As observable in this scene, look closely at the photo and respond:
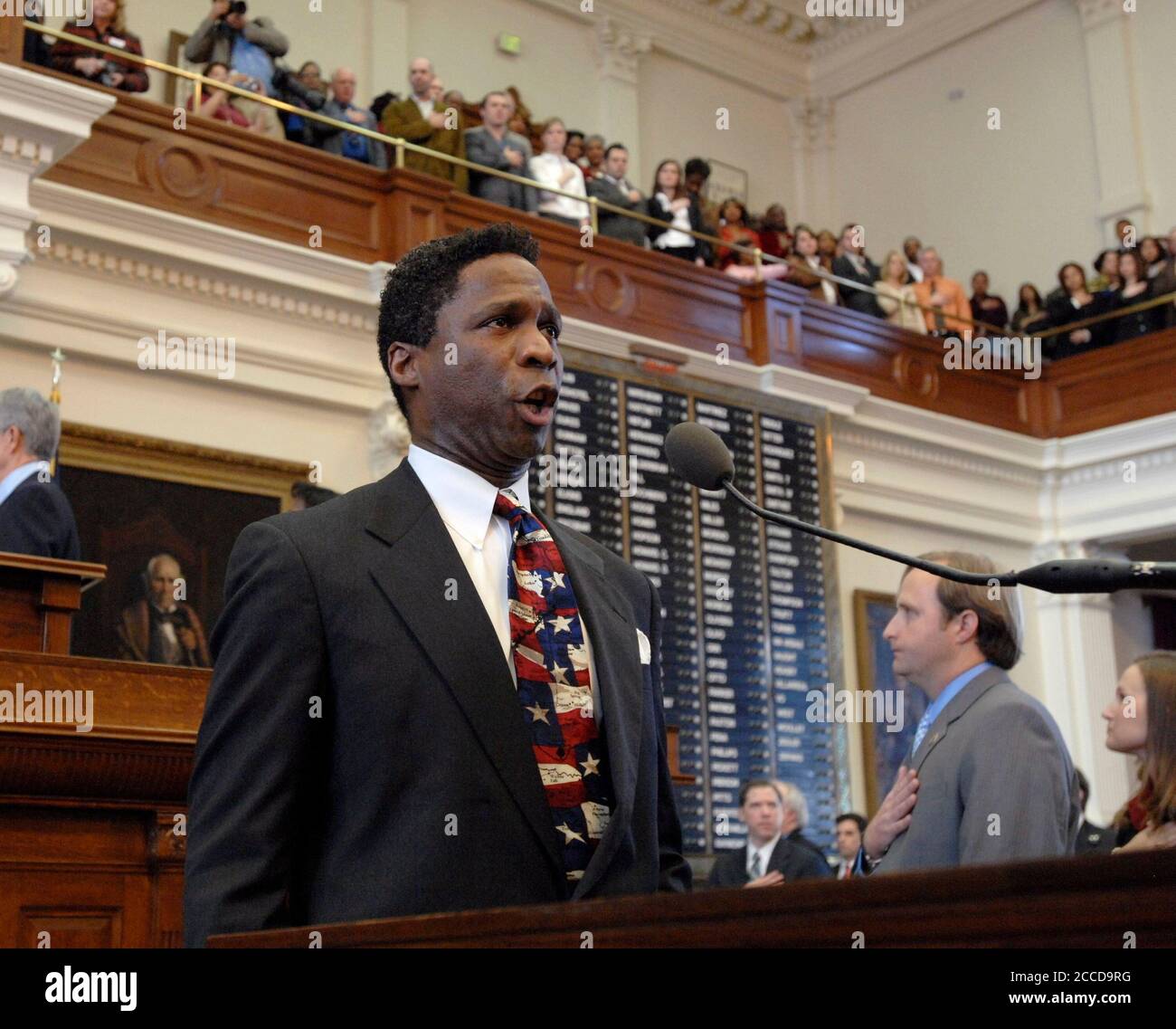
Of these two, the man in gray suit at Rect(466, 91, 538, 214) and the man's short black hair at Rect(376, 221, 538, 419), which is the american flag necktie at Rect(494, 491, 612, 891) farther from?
the man in gray suit at Rect(466, 91, 538, 214)

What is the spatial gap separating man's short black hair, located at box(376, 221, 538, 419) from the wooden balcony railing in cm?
599

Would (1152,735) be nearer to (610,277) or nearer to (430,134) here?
(610,277)

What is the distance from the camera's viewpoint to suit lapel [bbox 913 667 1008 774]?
3078 mm

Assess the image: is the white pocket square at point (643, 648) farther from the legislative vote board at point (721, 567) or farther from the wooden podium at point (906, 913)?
the legislative vote board at point (721, 567)

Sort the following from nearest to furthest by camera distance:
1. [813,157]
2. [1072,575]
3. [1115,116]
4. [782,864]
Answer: [1072,575]
[782,864]
[1115,116]
[813,157]

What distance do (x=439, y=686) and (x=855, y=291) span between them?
10.8 metres

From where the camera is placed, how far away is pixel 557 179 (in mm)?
10703

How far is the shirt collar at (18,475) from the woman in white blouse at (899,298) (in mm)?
8480

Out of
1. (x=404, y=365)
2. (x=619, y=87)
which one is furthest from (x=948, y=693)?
(x=619, y=87)

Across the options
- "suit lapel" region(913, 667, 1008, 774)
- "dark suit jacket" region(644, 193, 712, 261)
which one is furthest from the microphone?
"dark suit jacket" region(644, 193, 712, 261)

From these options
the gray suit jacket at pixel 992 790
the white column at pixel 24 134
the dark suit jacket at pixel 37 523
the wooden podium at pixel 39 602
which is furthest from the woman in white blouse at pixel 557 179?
the gray suit jacket at pixel 992 790

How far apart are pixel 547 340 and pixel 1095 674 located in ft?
38.0

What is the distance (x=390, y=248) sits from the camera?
30.3 feet

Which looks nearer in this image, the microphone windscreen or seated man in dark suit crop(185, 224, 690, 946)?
seated man in dark suit crop(185, 224, 690, 946)
